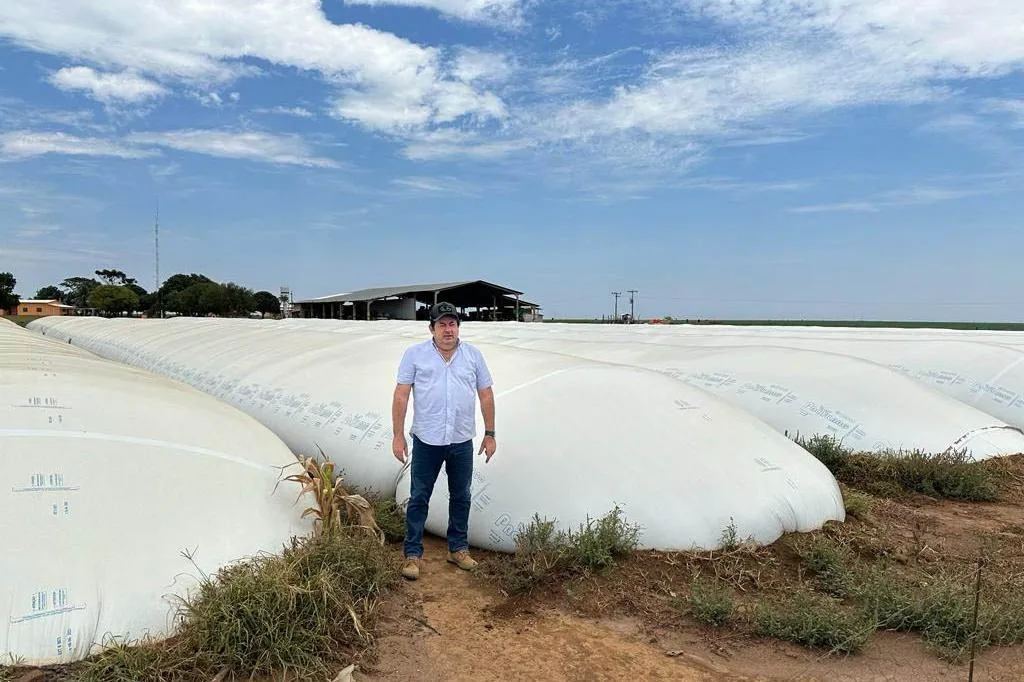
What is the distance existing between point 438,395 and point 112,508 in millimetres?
1782

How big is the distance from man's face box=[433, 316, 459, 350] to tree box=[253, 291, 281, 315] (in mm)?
86106

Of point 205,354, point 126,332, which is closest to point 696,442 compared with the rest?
point 205,354

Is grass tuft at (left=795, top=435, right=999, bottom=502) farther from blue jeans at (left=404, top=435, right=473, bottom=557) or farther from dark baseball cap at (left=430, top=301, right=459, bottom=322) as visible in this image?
dark baseball cap at (left=430, top=301, right=459, bottom=322)

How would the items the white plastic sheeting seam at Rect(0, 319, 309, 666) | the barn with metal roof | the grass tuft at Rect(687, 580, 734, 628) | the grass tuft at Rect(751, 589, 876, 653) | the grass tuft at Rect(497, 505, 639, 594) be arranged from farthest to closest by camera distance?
the barn with metal roof
the grass tuft at Rect(497, 505, 639, 594)
the grass tuft at Rect(687, 580, 734, 628)
the grass tuft at Rect(751, 589, 876, 653)
the white plastic sheeting seam at Rect(0, 319, 309, 666)

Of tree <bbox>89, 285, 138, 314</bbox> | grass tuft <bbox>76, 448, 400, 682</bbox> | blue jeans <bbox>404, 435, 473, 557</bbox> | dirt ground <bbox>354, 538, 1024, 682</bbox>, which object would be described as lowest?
dirt ground <bbox>354, 538, 1024, 682</bbox>

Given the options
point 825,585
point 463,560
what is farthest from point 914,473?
point 463,560

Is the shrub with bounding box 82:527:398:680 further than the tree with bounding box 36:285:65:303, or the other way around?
the tree with bounding box 36:285:65:303

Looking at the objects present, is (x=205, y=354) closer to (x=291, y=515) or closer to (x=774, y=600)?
(x=291, y=515)

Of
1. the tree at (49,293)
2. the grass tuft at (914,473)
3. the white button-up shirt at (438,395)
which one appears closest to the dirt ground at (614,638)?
the white button-up shirt at (438,395)

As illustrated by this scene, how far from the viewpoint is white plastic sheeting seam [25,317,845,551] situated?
4.34m

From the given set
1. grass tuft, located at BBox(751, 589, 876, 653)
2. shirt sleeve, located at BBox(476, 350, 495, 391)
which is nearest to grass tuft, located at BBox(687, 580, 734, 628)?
grass tuft, located at BBox(751, 589, 876, 653)

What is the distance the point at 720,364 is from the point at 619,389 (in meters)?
4.57

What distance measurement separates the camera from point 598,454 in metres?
4.57

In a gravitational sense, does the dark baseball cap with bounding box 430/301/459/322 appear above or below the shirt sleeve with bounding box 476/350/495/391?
above
